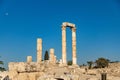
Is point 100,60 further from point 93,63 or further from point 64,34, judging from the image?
point 64,34

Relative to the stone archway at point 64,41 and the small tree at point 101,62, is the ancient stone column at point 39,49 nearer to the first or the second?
the stone archway at point 64,41

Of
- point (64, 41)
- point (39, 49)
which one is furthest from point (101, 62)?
point (39, 49)

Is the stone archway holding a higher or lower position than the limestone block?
higher

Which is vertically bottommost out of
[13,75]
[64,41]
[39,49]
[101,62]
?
[13,75]

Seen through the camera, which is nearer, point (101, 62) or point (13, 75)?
point (13, 75)

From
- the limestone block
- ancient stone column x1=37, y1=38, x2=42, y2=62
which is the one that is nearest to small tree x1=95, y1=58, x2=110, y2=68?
ancient stone column x1=37, y1=38, x2=42, y2=62

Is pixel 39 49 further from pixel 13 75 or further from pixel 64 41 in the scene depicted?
pixel 13 75

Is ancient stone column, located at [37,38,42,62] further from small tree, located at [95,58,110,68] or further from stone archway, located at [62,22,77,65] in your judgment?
small tree, located at [95,58,110,68]

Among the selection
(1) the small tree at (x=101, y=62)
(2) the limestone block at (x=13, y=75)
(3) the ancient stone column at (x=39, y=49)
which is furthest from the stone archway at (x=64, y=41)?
(1) the small tree at (x=101, y=62)

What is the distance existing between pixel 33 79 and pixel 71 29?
16.1 metres

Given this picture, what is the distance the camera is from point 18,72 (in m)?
15.6

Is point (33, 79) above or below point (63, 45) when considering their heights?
below

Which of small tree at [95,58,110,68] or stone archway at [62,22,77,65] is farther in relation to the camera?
small tree at [95,58,110,68]

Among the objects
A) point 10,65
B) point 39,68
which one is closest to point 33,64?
point 39,68
